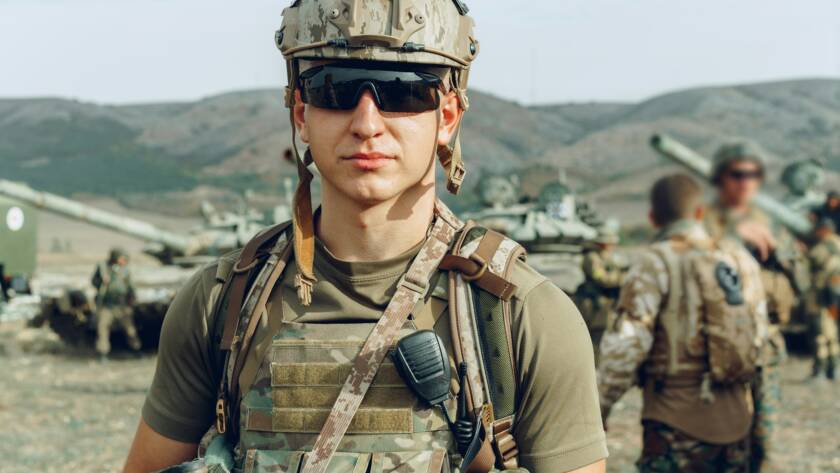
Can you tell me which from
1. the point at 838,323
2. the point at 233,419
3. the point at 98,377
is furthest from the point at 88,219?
the point at 233,419

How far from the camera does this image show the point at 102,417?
39.3 ft

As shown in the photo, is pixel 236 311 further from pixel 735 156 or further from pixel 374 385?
pixel 735 156

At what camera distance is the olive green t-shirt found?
2357mm

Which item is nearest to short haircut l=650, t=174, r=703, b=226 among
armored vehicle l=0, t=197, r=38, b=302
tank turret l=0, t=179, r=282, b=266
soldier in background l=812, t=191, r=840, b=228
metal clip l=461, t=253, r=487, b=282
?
metal clip l=461, t=253, r=487, b=282

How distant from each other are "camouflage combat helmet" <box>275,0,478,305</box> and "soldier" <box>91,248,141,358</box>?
14.2m

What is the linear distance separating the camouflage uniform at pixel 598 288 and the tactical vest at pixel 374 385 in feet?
36.6

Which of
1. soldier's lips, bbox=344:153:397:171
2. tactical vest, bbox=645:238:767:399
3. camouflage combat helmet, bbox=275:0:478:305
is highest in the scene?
camouflage combat helmet, bbox=275:0:478:305

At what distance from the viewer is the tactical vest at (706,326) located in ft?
16.9

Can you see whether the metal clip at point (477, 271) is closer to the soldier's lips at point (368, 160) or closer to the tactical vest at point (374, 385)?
the tactical vest at point (374, 385)

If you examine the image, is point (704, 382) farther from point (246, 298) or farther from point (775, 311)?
point (246, 298)

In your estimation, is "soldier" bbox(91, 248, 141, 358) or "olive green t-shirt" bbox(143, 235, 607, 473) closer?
"olive green t-shirt" bbox(143, 235, 607, 473)

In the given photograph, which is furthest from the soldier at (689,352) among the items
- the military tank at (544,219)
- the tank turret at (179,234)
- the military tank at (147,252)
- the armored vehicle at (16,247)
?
the armored vehicle at (16,247)

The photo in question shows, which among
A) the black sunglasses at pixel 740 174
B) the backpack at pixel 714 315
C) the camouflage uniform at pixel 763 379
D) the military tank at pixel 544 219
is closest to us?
the black sunglasses at pixel 740 174

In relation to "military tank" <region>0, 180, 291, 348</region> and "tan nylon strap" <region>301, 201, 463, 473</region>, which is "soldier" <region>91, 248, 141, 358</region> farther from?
"tan nylon strap" <region>301, 201, 463, 473</region>
